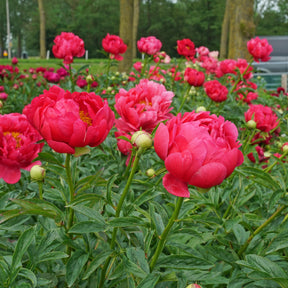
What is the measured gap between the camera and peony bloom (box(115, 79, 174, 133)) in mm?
994

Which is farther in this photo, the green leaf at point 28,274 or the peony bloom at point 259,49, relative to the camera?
the peony bloom at point 259,49

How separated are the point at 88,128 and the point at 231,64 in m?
2.13

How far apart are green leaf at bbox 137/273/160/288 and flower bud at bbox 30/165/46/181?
38 centimetres

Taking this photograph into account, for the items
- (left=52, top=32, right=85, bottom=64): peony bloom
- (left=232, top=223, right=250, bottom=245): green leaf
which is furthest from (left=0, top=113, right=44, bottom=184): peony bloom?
(left=52, top=32, right=85, bottom=64): peony bloom

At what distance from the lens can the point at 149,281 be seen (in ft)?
2.31

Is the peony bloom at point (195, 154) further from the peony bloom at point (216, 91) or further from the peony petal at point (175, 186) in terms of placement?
the peony bloom at point (216, 91)

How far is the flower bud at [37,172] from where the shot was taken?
2.94ft

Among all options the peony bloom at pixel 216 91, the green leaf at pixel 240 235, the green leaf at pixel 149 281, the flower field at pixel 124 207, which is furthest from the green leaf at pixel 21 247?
the peony bloom at pixel 216 91

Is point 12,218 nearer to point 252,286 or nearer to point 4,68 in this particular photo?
point 252,286

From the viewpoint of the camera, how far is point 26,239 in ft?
2.42

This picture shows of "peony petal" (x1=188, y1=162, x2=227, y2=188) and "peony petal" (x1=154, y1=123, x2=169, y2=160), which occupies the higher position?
"peony petal" (x1=154, y1=123, x2=169, y2=160)

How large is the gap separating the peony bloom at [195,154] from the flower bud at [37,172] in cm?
37


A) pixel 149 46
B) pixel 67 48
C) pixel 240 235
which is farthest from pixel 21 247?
pixel 149 46

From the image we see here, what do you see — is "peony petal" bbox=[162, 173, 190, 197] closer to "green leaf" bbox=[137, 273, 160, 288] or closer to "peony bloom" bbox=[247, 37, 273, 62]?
"green leaf" bbox=[137, 273, 160, 288]
